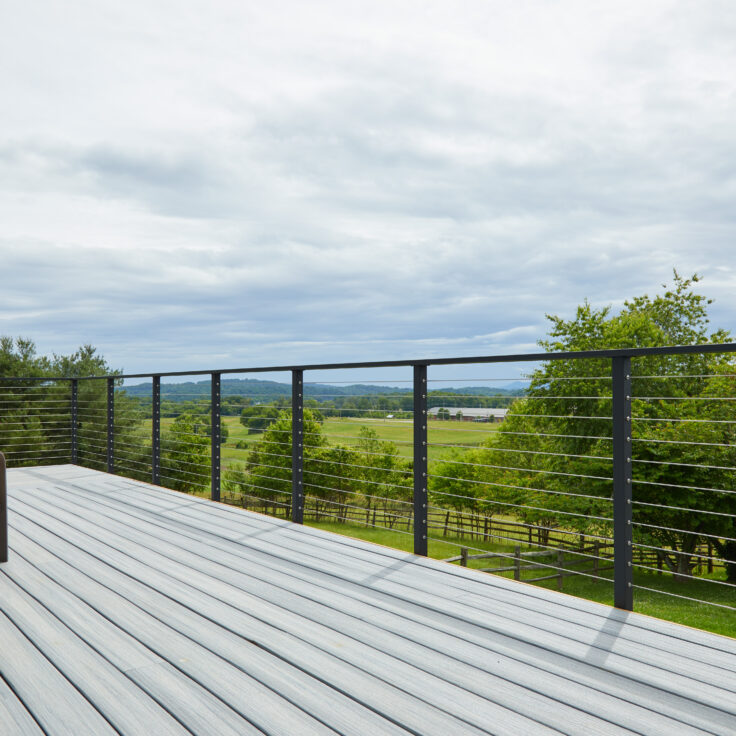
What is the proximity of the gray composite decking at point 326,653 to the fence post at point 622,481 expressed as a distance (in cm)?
13

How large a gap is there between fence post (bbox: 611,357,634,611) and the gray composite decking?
5.0 inches

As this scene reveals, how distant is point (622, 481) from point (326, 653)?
48.9 inches

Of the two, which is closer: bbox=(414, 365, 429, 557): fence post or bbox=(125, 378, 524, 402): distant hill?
bbox=(414, 365, 429, 557): fence post

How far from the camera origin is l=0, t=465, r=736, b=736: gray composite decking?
1.46 meters

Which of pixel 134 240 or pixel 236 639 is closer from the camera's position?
pixel 236 639

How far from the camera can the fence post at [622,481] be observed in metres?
2.24

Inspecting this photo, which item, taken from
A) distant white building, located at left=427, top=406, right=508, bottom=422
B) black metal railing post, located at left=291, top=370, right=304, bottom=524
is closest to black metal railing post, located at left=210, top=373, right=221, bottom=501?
black metal railing post, located at left=291, top=370, right=304, bottom=524

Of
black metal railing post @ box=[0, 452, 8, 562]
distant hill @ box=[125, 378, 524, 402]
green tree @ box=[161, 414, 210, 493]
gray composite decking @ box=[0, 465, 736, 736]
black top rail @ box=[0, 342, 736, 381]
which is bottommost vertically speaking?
green tree @ box=[161, 414, 210, 493]

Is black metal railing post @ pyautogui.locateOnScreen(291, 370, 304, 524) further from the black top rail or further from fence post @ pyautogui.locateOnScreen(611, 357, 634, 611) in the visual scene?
fence post @ pyautogui.locateOnScreen(611, 357, 634, 611)

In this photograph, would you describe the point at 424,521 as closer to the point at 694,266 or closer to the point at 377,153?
the point at 377,153

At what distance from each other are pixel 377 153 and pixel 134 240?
702 centimetres

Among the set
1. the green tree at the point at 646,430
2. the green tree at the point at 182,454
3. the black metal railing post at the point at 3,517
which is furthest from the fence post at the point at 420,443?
the green tree at the point at 646,430

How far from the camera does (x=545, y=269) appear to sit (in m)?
45.1

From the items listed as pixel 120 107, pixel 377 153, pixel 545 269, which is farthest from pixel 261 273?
pixel 545 269
